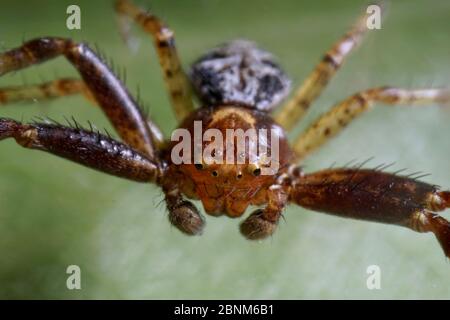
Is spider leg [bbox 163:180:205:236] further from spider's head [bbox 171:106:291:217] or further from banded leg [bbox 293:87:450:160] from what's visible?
banded leg [bbox 293:87:450:160]

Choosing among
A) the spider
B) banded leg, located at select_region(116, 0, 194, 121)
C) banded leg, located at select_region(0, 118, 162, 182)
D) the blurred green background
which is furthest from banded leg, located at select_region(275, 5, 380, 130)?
banded leg, located at select_region(0, 118, 162, 182)

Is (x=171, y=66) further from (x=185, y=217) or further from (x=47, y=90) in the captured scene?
(x=185, y=217)

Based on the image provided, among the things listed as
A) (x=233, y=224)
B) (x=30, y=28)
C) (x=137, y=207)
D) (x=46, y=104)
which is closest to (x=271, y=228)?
(x=233, y=224)

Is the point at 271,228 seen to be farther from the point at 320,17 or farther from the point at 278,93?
the point at 320,17

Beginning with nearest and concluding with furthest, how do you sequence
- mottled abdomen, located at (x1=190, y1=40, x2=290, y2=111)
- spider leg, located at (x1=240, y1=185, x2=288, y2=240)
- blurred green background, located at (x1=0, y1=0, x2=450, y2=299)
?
1. spider leg, located at (x1=240, y1=185, x2=288, y2=240)
2. blurred green background, located at (x1=0, y1=0, x2=450, y2=299)
3. mottled abdomen, located at (x1=190, y1=40, x2=290, y2=111)

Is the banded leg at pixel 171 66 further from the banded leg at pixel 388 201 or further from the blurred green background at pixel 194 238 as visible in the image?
the banded leg at pixel 388 201

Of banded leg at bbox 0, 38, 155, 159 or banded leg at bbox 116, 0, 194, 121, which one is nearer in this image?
banded leg at bbox 0, 38, 155, 159

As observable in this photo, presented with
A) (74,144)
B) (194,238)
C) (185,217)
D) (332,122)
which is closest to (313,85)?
(332,122)
